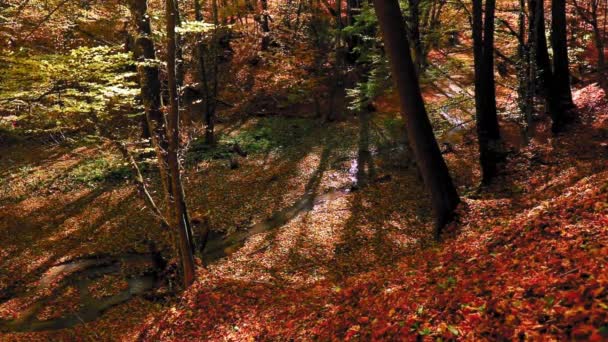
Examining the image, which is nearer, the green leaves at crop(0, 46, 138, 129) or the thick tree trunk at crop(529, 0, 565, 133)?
the green leaves at crop(0, 46, 138, 129)

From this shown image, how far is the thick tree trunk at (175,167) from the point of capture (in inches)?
359

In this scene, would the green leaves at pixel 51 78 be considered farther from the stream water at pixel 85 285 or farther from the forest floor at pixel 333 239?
the stream water at pixel 85 285

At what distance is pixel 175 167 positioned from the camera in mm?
9930

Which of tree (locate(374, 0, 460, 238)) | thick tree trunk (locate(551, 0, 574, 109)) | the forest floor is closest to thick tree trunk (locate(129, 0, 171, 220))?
the forest floor

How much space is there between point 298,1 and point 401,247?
84.4 ft

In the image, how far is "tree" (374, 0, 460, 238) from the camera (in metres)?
8.43

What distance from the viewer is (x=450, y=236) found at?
31.2 feet

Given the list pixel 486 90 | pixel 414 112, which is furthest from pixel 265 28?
pixel 414 112

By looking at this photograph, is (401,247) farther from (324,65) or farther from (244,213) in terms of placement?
(324,65)

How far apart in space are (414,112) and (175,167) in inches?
215

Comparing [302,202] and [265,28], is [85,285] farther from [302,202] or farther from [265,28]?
[265,28]

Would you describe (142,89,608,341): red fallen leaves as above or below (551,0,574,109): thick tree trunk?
below

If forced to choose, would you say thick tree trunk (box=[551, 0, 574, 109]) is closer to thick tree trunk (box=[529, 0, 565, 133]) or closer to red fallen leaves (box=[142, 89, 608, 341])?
thick tree trunk (box=[529, 0, 565, 133])

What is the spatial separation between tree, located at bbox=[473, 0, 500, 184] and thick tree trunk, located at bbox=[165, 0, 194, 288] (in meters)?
7.64
